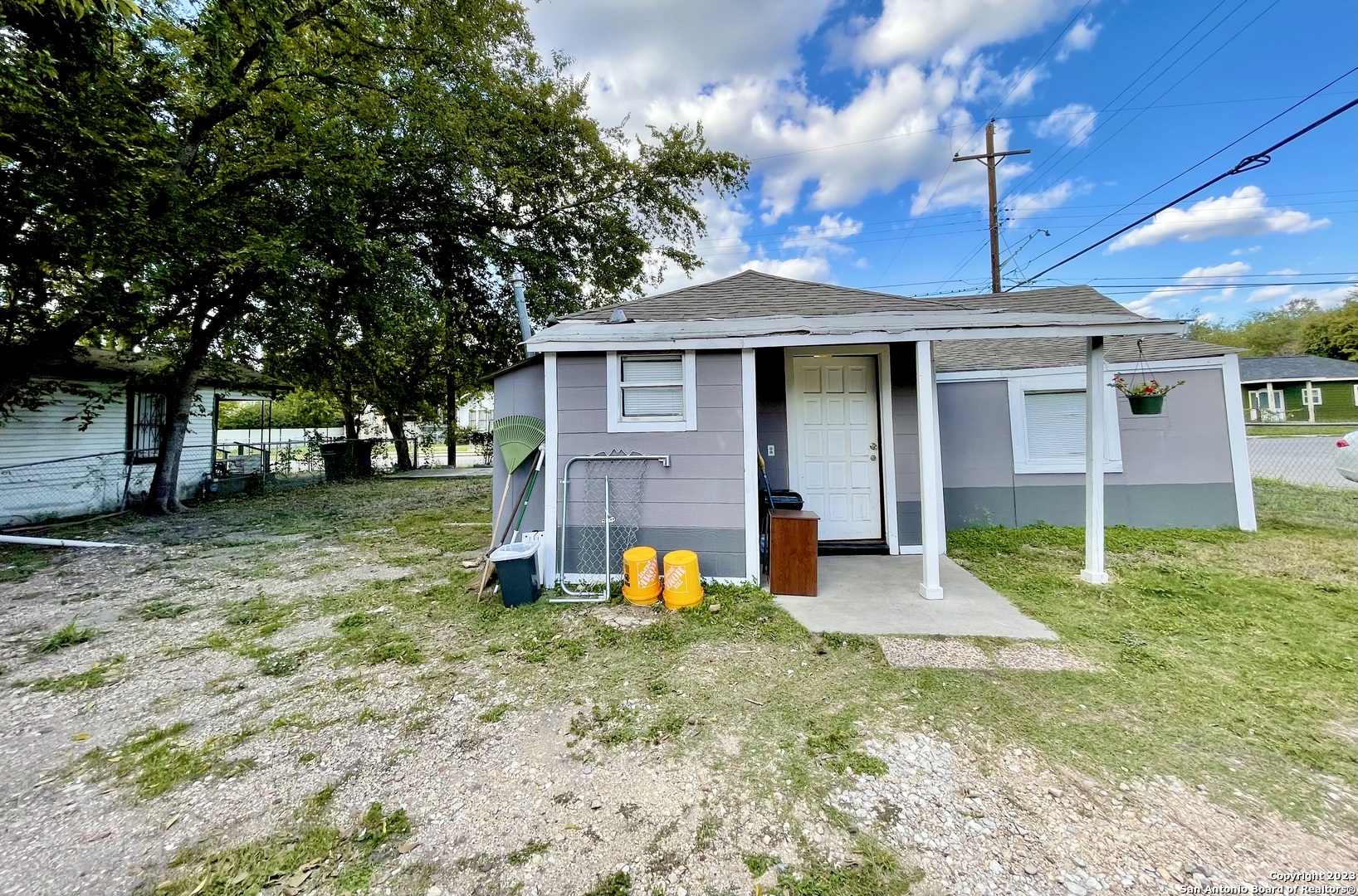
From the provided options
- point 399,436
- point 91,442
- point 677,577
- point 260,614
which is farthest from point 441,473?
point 677,577

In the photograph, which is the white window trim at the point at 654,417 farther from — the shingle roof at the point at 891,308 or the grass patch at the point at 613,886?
the grass patch at the point at 613,886

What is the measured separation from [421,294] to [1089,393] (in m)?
10.3

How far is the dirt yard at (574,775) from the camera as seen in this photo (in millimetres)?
1601

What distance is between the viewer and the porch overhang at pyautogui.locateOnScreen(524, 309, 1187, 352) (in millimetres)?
3779

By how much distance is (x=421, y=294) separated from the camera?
8.93m

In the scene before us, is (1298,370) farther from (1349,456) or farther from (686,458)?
(686,458)

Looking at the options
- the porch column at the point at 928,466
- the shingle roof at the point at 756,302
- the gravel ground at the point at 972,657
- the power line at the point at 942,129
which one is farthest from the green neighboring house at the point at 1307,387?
the gravel ground at the point at 972,657

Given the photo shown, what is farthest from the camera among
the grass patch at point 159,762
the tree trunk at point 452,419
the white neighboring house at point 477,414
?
the white neighboring house at point 477,414

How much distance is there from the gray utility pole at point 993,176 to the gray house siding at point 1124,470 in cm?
585

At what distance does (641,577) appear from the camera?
4.02m

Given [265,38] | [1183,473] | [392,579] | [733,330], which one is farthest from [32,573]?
[1183,473]

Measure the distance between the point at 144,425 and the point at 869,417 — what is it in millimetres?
14035

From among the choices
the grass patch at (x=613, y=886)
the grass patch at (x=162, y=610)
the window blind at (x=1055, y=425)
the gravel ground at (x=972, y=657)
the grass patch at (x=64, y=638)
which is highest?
the window blind at (x=1055, y=425)

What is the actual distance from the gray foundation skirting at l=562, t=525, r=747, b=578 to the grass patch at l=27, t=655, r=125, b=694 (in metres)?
3.02
